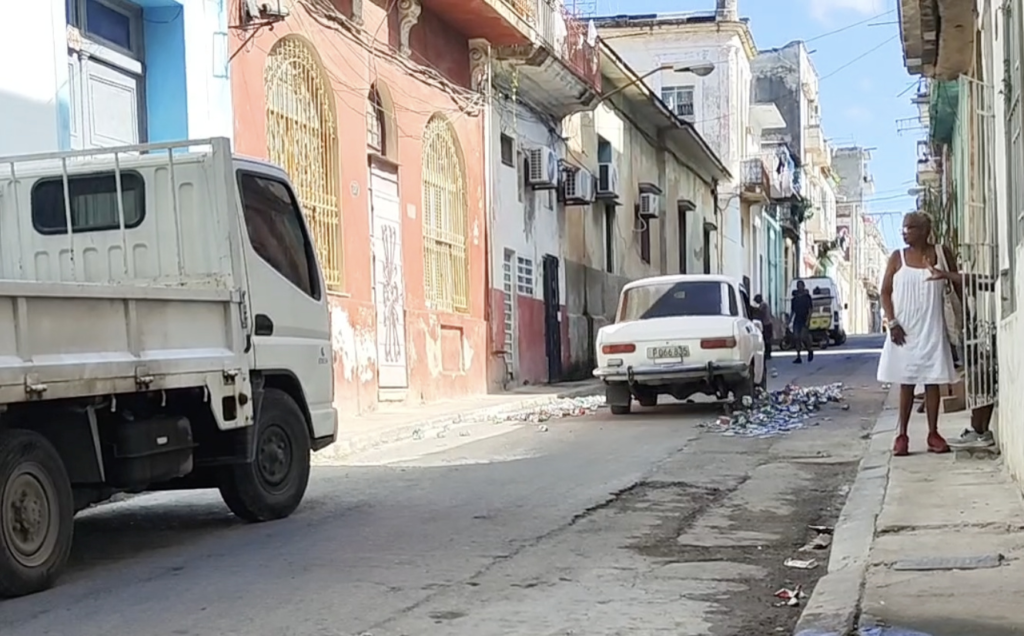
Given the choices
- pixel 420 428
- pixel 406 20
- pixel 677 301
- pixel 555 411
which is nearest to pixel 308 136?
pixel 406 20

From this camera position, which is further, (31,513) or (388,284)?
(388,284)

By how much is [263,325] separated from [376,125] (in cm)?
1075

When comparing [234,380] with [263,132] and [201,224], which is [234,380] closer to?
[201,224]

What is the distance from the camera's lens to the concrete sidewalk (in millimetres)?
4922

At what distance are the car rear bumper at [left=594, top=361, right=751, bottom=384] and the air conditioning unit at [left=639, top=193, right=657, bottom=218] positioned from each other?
1886cm

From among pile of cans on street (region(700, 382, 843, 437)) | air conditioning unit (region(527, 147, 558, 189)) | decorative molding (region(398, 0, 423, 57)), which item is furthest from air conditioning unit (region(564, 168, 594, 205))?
pile of cans on street (region(700, 382, 843, 437))

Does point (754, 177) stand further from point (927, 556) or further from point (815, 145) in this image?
point (927, 556)

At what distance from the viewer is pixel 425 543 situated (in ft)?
24.3

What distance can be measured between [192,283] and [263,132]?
713 centimetres

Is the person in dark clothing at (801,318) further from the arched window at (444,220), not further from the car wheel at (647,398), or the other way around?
the car wheel at (647,398)

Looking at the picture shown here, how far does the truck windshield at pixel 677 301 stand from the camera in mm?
16516

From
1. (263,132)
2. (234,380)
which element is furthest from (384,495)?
(263,132)

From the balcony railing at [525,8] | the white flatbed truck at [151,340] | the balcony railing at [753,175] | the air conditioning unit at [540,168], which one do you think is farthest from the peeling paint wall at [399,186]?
the balcony railing at [753,175]

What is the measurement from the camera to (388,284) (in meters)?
18.3
